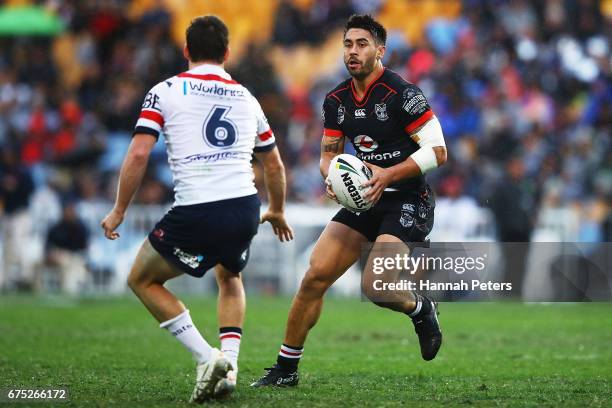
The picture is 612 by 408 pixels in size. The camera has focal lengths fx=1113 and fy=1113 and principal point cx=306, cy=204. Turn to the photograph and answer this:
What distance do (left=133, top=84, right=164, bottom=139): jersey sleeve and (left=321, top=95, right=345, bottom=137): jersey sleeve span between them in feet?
5.03

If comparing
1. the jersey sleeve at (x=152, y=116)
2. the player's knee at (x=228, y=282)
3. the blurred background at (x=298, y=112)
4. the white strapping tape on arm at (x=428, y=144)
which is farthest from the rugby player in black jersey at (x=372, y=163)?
the blurred background at (x=298, y=112)

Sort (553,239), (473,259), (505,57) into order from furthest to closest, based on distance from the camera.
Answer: (505,57) < (553,239) < (473,259)

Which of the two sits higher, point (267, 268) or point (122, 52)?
point (122, 52)

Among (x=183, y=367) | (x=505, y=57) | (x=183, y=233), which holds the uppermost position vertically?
(x=505, y=57)

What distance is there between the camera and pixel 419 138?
777 cm

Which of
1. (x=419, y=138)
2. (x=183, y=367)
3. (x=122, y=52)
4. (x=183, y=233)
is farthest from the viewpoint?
(x=122, y=52)

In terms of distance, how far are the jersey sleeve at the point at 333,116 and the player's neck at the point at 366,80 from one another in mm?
175

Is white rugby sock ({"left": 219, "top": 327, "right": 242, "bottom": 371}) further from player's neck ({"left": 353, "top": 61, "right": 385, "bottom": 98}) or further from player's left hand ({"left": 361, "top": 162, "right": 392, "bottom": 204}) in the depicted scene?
player's neck ({"left": 353, "top": 61, "right": 385, "bottom": 98})

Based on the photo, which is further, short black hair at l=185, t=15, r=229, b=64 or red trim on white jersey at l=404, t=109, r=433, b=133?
red trim on white jersey at l=404, t=109, r=433, b=133

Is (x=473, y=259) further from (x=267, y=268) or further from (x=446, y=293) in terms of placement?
(x=267, y=268)

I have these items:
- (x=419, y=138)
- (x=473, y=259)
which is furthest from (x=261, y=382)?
(x=473, y=259)

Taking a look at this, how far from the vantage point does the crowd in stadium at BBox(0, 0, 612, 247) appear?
18078 mm

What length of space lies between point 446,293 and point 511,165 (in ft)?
10.6

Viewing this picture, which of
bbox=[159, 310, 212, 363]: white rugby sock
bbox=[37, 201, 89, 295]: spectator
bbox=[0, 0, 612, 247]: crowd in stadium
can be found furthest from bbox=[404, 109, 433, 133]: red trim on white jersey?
bbox=[37, 201, 89, 295]: spectator
